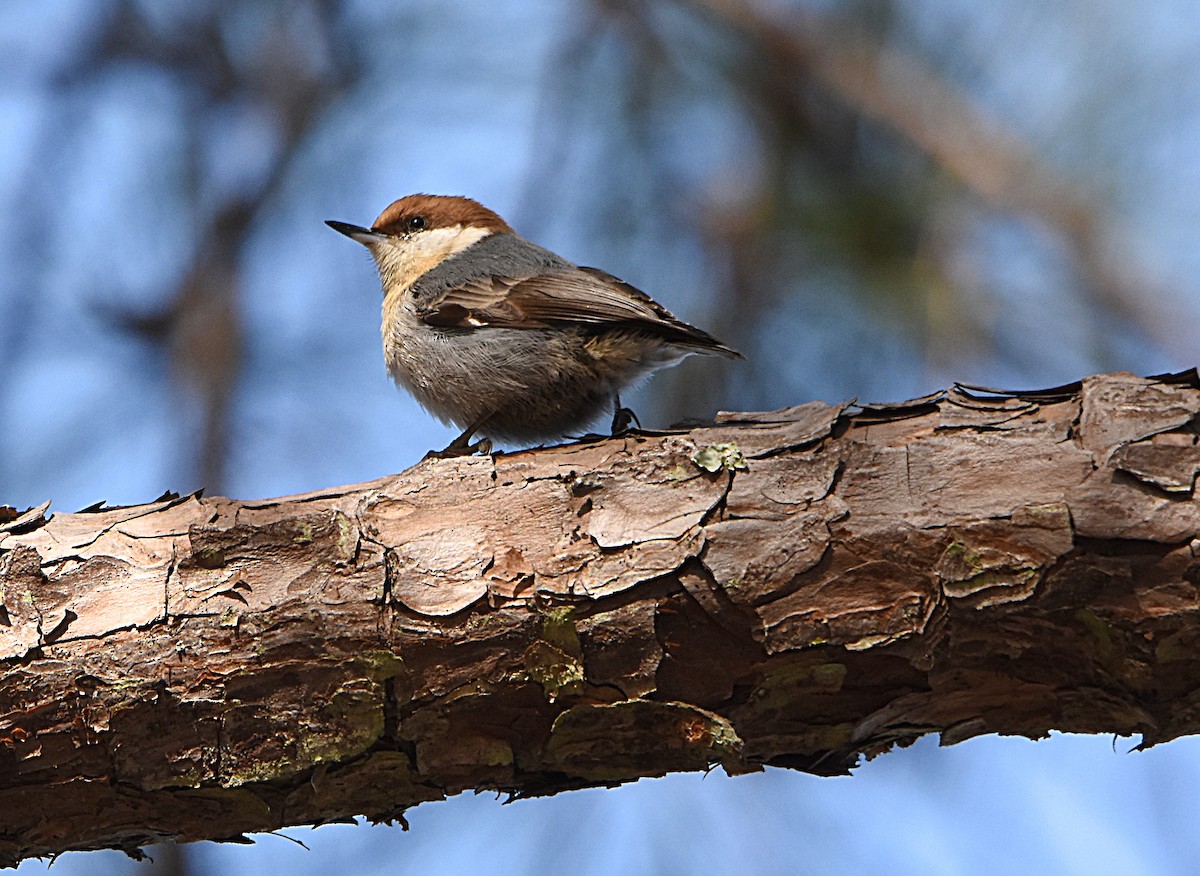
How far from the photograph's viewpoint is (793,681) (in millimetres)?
1945

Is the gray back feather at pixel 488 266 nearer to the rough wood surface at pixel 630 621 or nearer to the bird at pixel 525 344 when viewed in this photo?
the bird at pixel 525 344

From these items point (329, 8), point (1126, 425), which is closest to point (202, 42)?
point (329, 8)

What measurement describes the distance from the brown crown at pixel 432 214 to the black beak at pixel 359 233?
35 millimetres

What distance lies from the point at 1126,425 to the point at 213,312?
3.59 meters

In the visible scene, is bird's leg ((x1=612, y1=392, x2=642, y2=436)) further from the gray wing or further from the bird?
the gray wing

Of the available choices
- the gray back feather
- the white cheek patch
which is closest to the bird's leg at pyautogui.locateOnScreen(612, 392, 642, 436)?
the gray back feather

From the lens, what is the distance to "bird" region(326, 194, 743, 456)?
10.1 feet

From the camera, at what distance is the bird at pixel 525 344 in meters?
3.08

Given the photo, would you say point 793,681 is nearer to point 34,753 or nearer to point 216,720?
point 216,720

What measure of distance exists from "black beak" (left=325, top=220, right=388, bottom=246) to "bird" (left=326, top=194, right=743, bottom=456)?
57cm

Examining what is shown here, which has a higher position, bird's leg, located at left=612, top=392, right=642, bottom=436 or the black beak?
the black beak

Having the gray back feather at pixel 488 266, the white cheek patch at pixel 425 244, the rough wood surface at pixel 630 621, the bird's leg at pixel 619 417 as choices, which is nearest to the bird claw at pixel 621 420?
the bird's leg at pixel 619 417

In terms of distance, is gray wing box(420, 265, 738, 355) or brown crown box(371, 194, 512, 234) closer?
gray wing box(420, 265, 738, 355)

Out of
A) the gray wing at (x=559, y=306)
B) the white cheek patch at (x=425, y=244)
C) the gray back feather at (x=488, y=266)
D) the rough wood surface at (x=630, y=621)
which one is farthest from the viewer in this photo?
the white cheek patch at (x=425, y=244)
